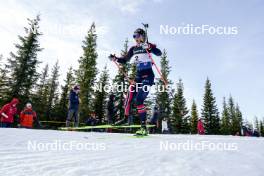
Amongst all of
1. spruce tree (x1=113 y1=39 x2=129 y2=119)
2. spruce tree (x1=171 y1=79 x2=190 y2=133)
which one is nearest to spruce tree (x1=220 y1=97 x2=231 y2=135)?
spruce tree (x1=171 y1=79 x2=190 y2=133)

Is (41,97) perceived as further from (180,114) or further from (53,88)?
(180,114)

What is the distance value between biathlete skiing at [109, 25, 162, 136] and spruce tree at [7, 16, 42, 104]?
23.5m

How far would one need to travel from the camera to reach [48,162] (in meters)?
2.25

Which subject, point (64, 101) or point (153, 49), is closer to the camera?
point (153, 49)

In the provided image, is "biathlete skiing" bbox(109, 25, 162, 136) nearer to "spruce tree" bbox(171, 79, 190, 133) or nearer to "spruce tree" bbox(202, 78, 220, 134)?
"spruce tree" bbox(171, 79, 190, 133)

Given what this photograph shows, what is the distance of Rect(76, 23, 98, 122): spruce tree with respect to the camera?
1240 inches

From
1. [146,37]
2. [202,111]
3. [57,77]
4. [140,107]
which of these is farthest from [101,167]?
[57,77]

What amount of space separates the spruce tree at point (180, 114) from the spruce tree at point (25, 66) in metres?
21.7

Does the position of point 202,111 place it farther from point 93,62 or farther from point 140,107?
point 140,107

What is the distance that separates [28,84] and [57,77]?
81.5 ft

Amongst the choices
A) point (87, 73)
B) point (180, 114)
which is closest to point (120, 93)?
point (87, 73)

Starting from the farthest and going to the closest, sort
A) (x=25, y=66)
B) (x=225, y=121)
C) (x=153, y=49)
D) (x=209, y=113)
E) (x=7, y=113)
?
(x=225, y=121)
(x=209, y=113)
(x=25, y=66)
(x=7, y=113)
(x=153, y=49)

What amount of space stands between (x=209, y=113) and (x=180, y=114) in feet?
29.2

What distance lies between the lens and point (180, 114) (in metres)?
42.6
